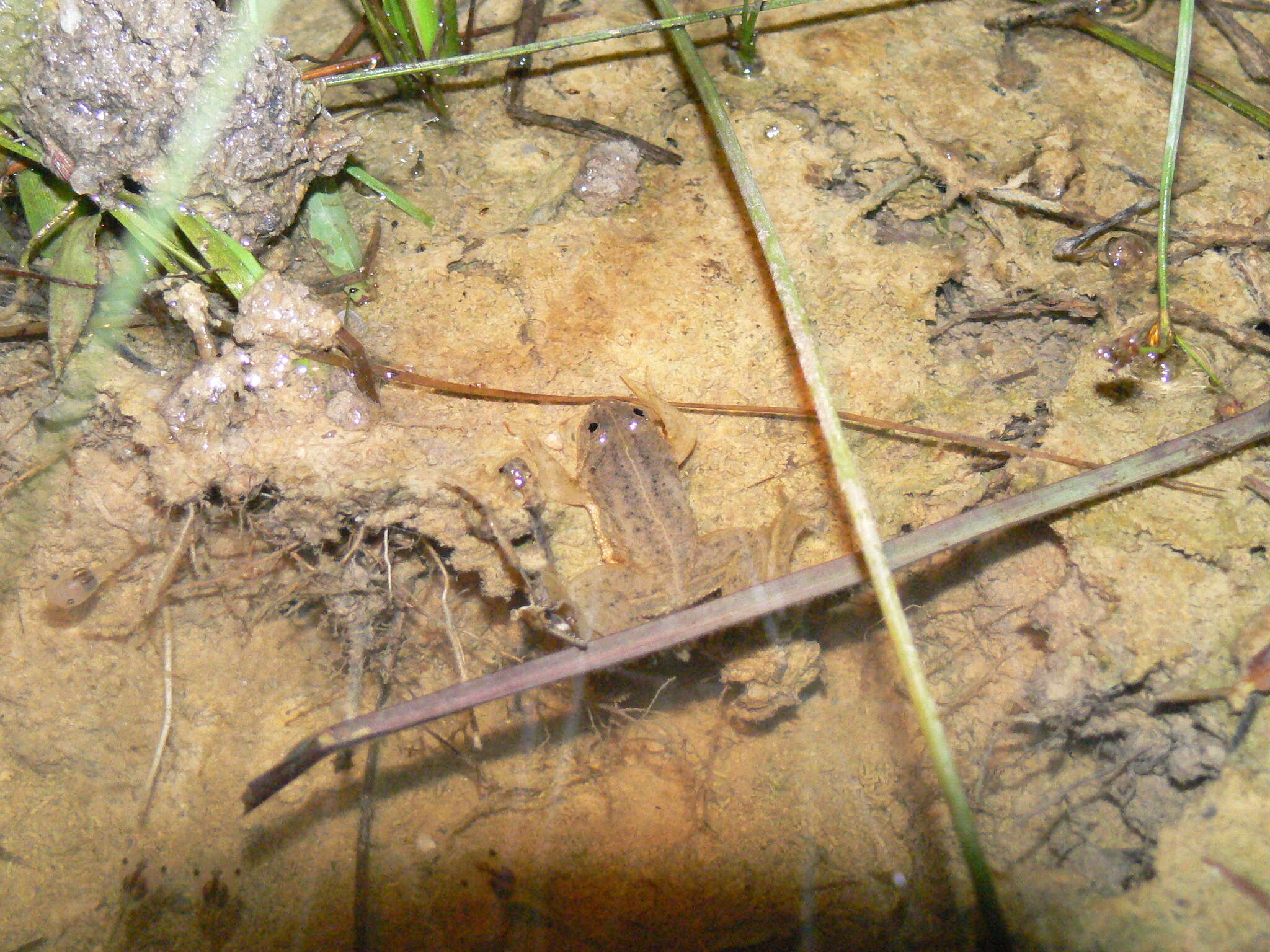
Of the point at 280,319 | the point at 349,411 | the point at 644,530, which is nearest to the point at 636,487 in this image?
the point at 644,530

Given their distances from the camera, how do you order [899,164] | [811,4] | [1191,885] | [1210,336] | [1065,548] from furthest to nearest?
[811,4], [899,164], [1210,336], [1065,548], [1191,885]

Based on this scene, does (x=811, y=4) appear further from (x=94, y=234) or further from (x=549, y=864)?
(x=549, y=864)

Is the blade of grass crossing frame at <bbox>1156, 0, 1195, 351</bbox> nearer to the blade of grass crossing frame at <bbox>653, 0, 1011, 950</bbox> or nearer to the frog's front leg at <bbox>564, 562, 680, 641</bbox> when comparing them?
the blade of grass crossing frame at <bbox>653, 0, 1011, 950</bbox>

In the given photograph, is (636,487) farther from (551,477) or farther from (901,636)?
(901,636)

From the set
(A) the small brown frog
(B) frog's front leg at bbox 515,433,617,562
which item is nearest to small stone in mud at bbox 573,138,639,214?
(A) the small brown frog

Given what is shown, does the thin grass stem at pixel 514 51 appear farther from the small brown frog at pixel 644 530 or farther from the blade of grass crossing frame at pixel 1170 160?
the blade of grass crossing frame at pixel 1170 160

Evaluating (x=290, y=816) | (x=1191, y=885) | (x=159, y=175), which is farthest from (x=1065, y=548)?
(x=159, y=175)

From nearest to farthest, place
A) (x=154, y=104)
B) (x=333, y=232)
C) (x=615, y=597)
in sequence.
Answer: (x=154, y=104), (x=615, y=597), (x=333, y=232)

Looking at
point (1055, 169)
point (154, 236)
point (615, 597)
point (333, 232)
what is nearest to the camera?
point (154, 236)
